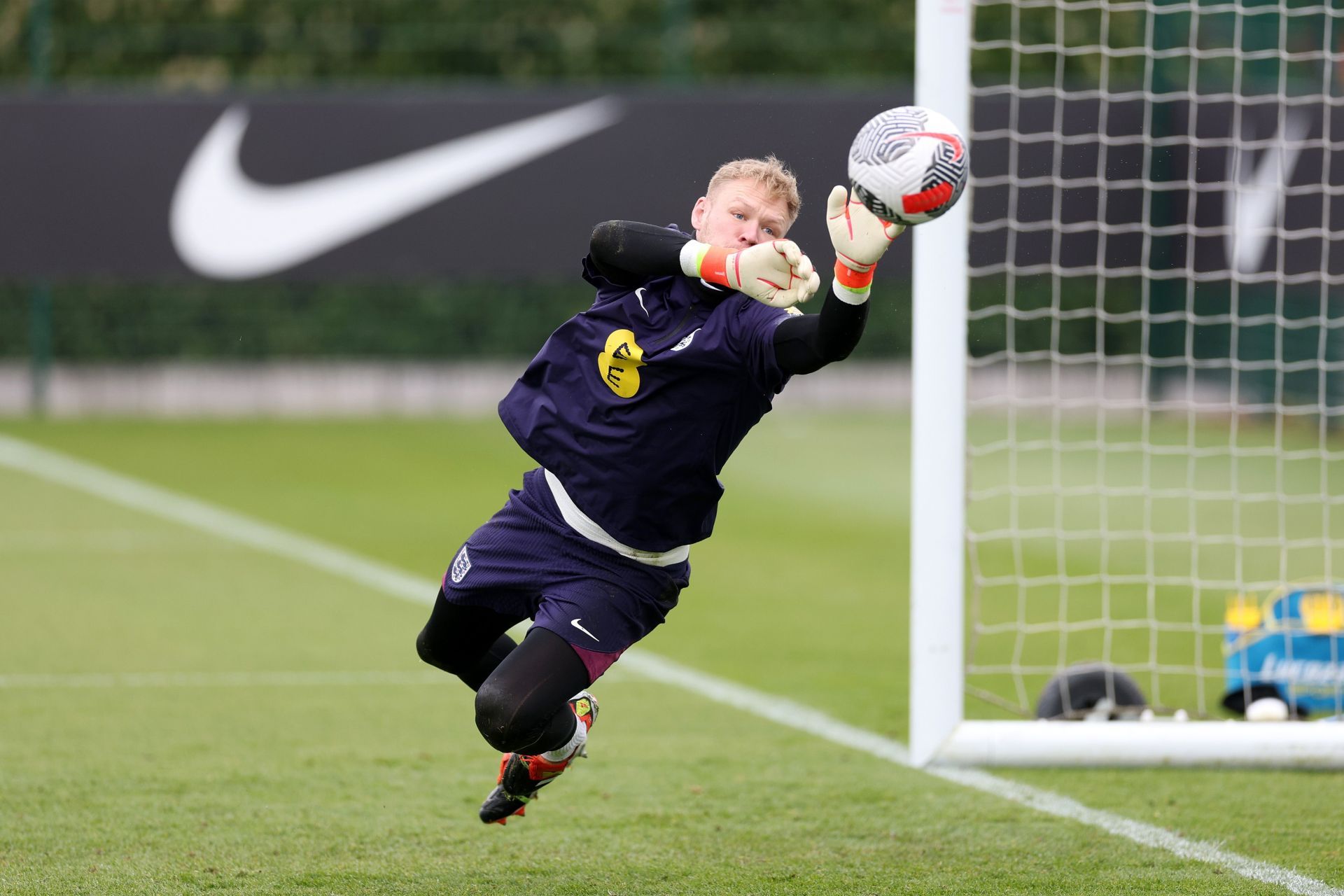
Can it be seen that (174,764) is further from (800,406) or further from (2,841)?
(800,406)

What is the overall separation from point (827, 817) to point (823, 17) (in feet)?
39.3

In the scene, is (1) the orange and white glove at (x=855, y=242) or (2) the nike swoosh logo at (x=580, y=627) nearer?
(1) the orange and white glove at (x=855, y=242)

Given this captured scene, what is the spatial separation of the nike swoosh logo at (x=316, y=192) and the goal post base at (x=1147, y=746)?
8675 millimetres

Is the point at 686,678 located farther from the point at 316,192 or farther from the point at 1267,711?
the point at 316,192

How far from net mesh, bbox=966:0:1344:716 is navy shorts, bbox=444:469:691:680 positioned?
5.45 ft

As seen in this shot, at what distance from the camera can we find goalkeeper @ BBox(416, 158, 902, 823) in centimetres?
358

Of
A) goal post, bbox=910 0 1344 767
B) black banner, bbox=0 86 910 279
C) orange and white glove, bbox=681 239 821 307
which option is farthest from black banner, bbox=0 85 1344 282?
orange and white glove, bbox=681 239 821 307

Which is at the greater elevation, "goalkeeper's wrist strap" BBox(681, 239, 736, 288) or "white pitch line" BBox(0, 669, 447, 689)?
"goalkeeper's wrist strap" BBox(681, 239, 736, 288)

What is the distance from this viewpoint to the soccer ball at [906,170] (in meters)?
3.13

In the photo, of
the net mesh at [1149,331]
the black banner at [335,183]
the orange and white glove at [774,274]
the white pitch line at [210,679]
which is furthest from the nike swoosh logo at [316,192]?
the orange and white glove at [774,274]

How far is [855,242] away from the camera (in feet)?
10.5

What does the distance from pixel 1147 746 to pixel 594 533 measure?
80.7 inches

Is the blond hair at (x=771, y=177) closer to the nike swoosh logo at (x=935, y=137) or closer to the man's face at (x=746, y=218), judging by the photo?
the man's face at (x=746, y=218)

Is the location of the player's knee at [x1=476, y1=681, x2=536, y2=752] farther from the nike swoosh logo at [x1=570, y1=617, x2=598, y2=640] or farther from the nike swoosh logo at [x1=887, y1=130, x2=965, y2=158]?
the nike swoosh logo at [x1=887, y1=130, x2=965, y2=158]
